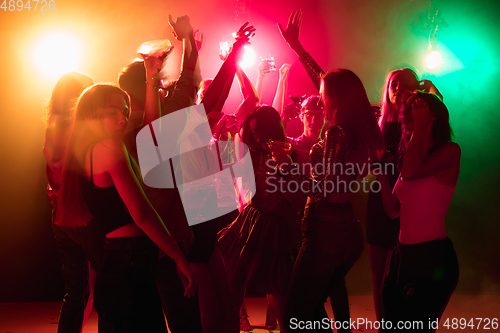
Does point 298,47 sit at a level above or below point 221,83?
above

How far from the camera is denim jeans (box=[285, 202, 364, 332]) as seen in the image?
66.2 inches

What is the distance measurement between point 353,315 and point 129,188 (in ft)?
9.44

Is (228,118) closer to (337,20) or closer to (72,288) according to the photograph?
(72,288)

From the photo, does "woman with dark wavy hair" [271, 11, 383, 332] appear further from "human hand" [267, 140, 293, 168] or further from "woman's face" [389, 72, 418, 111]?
"woman's face" [389, 72, 418, 111]

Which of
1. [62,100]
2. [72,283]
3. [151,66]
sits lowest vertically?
[72,283]

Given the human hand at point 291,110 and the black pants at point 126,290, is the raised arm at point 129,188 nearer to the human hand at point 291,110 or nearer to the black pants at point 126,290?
the black pants at point 126,290

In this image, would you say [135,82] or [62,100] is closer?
[135,82]

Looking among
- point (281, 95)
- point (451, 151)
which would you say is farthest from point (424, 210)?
point (281, 95)

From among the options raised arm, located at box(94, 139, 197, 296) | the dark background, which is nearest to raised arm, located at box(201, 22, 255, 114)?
raised arm, located at box(94, 139, 197, 296)

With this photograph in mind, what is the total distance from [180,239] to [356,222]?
2.73 feet

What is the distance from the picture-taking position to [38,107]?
12.7 feet

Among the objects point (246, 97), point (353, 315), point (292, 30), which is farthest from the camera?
point (353, 315)

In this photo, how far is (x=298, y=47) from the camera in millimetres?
2475

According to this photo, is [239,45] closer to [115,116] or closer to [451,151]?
[115,116]
